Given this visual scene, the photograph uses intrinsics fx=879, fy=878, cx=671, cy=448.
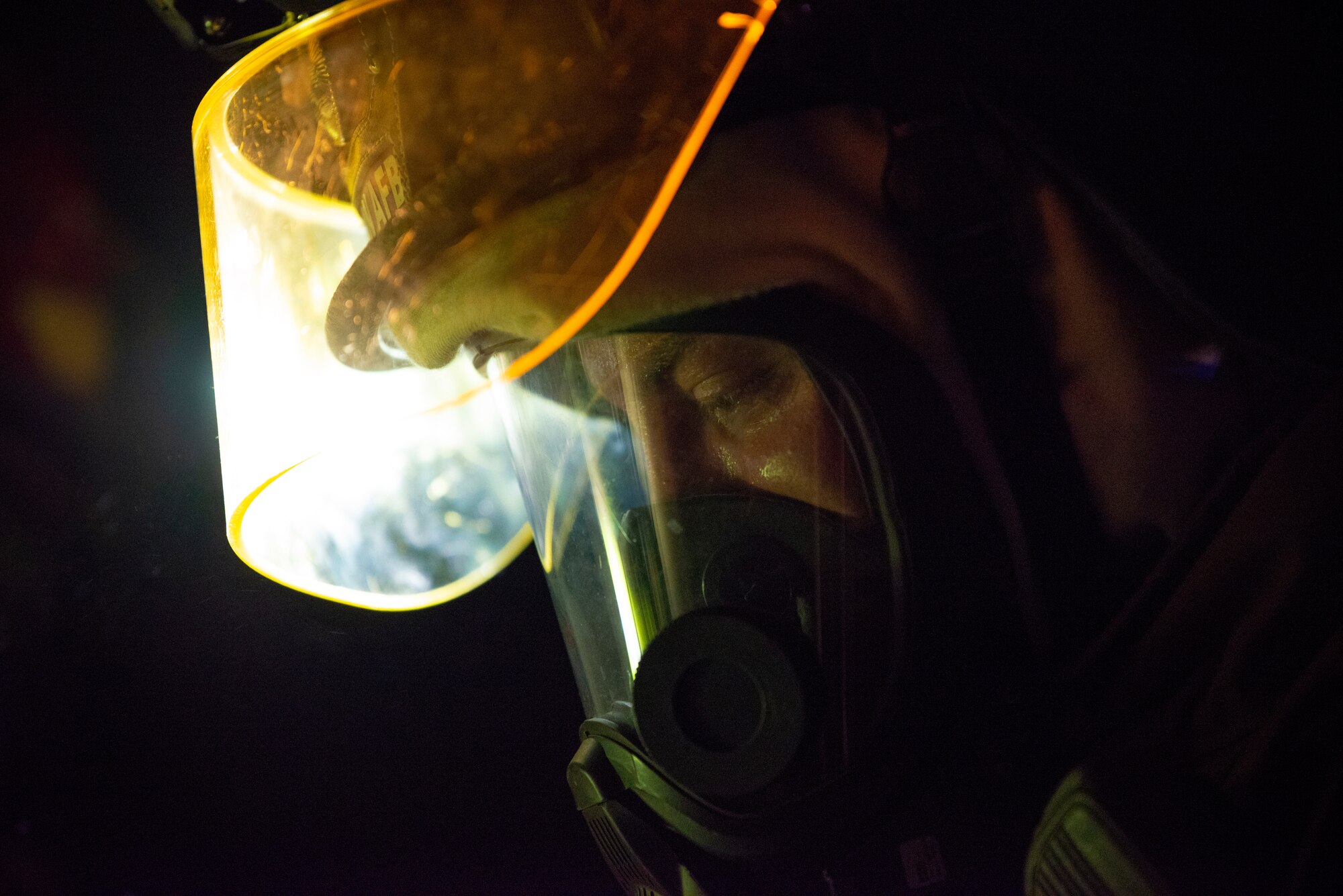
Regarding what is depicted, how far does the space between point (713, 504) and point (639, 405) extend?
0.41ft

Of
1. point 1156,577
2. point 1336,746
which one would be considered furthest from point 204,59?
point 1336,746

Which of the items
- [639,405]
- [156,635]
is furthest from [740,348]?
[156,635]

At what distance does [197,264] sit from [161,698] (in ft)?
2.02

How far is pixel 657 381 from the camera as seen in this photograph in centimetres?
84

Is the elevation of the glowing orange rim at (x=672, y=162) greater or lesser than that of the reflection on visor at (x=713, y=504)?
greater

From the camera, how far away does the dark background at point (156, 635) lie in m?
1.17

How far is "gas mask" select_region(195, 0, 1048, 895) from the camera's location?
656 millimetres

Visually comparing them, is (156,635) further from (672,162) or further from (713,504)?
(672,162)

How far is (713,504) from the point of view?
2.66 ft

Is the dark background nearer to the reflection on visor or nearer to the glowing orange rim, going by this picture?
the reflection on visor

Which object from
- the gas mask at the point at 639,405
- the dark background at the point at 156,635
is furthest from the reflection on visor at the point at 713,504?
the dark background at the point at 156,635

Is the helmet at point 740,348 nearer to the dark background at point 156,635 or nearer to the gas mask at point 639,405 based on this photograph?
the gas mask at point 639,405

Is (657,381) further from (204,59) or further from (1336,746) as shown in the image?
(204,59)

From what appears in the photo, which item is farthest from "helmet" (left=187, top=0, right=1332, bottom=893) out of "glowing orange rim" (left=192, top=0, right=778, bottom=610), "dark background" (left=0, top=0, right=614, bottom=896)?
"dark background" (left=0, top=0, right=614, bottom=896)
